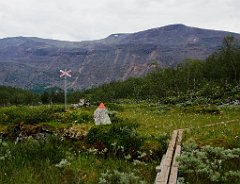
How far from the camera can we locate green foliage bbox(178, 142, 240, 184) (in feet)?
38.3

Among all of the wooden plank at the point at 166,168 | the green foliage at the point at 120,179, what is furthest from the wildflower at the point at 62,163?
the wooden plank at the point at 166,168

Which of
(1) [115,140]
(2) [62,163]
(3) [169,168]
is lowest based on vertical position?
(1) [115,140]

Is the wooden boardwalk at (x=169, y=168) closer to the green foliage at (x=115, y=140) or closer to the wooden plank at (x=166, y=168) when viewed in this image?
the wooden plank at (x=166, y=168)

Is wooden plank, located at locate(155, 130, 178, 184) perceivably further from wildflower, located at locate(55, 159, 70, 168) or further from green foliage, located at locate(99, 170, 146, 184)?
wildflower, located at locate(55, 159, 70, 168)

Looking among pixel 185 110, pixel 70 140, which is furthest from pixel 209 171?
pixel 185 110

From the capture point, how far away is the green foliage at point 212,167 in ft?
38.3

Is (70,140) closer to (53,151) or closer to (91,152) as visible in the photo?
(91,152)

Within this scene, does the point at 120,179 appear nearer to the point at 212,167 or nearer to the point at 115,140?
the point at 212,167

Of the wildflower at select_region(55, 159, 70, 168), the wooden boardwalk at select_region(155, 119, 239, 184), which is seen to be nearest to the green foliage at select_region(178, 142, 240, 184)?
the wooden boardwalk at select_region(155, 119, 239, 184)

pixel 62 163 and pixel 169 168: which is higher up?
pixel 169 168

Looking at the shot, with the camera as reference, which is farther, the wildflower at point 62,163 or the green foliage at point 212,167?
the wildflower at point 62,163

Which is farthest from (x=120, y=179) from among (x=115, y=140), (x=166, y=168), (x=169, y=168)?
(x=115, y=140)

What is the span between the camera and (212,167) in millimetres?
12719

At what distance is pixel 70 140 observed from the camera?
19906 millimetres
